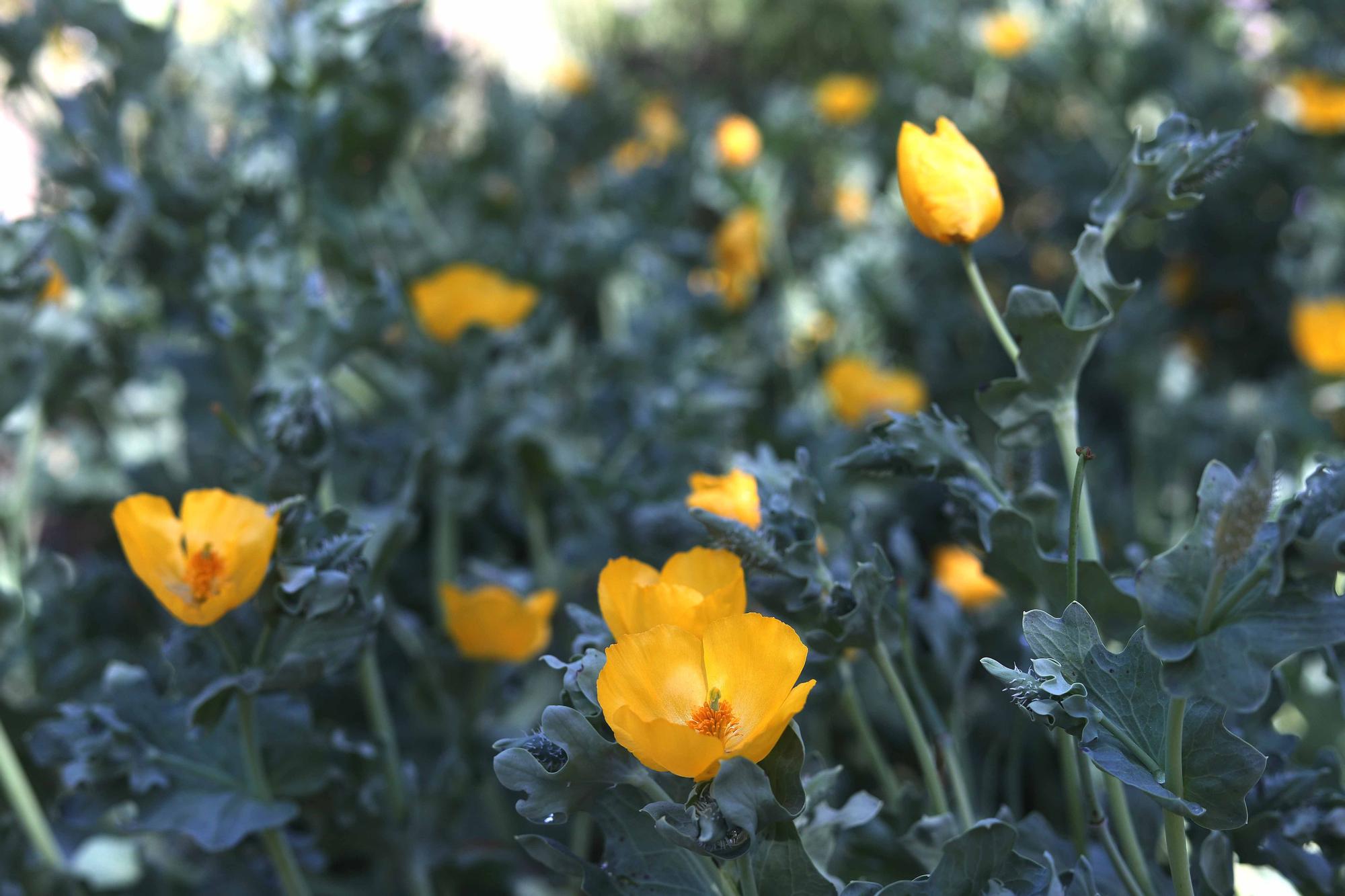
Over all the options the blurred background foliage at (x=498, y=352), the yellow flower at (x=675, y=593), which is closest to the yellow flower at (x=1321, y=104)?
the blurred background foliage at (x=498, y=352)

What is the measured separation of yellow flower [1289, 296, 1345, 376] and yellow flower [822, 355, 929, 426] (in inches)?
26.6

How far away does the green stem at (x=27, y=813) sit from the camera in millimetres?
1192

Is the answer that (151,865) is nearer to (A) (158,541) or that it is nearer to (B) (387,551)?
(B) (387,551)

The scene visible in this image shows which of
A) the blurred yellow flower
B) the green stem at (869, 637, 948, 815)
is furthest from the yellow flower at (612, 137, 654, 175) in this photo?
the green stem at (869, 637, 948, 815)

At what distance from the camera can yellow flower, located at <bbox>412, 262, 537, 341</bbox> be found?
1669mm

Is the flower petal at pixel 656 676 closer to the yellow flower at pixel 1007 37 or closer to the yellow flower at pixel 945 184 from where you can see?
the yellow flower at pixel 945 184

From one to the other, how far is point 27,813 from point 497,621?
1.76ft

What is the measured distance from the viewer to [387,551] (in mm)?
1104

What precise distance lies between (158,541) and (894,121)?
91.7 inches

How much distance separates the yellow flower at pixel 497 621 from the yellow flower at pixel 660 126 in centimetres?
161

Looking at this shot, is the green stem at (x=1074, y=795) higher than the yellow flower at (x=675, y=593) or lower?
lower

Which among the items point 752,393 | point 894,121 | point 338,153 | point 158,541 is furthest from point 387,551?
point 894,121

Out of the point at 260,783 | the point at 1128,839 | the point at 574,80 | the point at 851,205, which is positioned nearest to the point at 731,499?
the point at 1128,839

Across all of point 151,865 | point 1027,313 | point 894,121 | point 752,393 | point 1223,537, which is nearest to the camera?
point 1223,537
